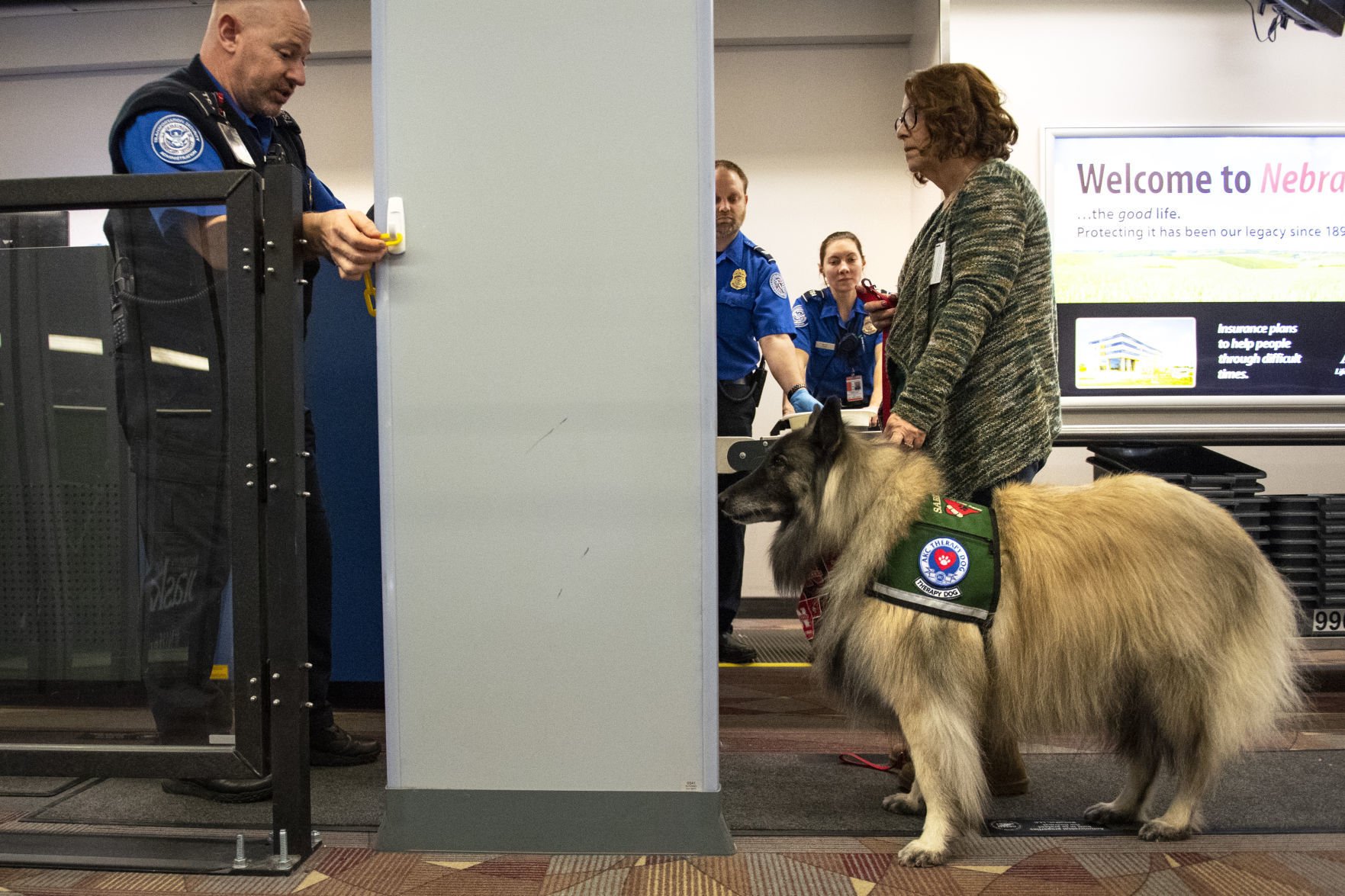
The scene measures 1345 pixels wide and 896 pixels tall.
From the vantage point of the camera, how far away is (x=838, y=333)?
187 inches

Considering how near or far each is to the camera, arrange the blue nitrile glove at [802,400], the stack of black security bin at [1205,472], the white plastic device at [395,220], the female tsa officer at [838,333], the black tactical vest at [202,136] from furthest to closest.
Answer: the female tsa officer at [838,333], the stack of black security bin at [1205,472], the blue nitrile glove at [802,400], the black tactical vest at [202,136], the white plastic device at [395,220]

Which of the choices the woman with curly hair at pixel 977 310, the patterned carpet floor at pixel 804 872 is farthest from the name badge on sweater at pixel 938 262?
the patterned carpet floor at pixel 804 872

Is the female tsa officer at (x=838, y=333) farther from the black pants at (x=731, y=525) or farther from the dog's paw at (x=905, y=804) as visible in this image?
the dog's paw at (x=905, y=804)

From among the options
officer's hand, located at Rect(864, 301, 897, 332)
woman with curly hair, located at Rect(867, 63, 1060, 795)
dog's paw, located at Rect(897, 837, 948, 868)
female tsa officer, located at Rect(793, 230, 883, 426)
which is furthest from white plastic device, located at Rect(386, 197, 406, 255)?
female tsa officer, located at Rect(793, 230, 883, 426)

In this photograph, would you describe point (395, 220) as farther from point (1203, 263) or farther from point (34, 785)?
point (1203, 263)

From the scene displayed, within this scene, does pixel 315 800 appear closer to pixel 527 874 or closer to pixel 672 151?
pixel 527 874

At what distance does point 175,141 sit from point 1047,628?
2255 mm

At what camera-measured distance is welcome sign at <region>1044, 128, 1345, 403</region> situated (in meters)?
4.18

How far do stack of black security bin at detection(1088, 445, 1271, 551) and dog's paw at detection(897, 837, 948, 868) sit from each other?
6.54ft

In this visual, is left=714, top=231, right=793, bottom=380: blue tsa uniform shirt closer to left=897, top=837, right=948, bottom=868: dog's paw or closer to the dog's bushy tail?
the dog's bushy tail

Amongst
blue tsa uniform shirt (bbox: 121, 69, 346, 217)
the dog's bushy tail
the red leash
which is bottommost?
the red leash

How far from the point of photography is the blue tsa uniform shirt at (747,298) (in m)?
4.05

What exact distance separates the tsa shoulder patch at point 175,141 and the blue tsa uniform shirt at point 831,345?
290cm

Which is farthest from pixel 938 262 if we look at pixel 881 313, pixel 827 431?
pixel 827 431
